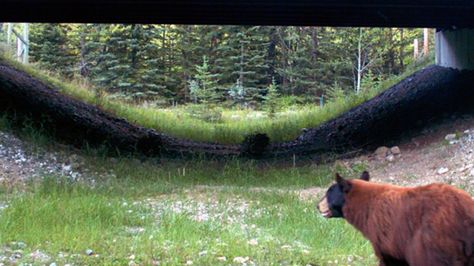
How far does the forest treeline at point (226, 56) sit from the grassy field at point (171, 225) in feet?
102

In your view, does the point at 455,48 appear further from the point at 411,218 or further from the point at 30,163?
the point at 411,218

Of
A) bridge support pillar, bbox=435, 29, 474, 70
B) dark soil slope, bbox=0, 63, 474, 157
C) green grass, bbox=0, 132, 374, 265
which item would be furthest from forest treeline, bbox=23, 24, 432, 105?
green grass, bbox=0, 132, 374, 265

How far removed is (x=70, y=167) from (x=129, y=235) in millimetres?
5360

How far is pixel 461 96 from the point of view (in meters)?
16.7

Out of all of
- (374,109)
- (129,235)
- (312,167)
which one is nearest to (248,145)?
(312,167)

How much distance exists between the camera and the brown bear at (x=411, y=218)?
13.4ft

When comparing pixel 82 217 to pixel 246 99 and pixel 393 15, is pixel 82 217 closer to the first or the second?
pixel 393 15

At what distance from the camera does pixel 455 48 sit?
20.0 metres

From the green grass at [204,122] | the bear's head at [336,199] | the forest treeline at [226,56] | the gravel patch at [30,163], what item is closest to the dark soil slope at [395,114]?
→ the green grass at [204,122]

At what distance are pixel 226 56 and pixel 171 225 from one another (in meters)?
38.8

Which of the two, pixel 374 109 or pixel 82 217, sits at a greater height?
pixel 374 109

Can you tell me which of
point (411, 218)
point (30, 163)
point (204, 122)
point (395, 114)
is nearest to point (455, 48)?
point (395, 114)

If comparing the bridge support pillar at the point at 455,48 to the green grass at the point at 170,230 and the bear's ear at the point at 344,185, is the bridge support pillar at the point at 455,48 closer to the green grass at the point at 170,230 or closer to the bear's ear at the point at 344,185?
the green grass at the point at 170,230

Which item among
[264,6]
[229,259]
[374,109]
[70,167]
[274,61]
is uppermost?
[274,61]
